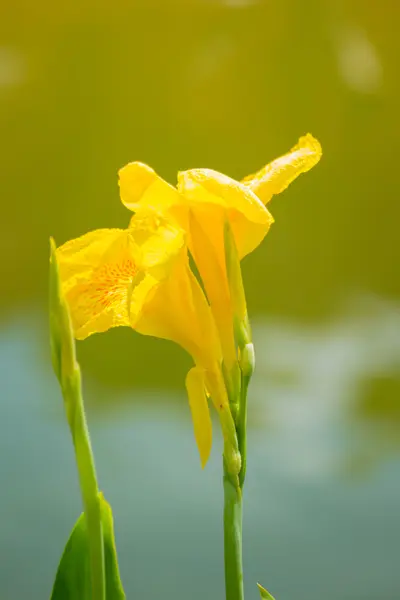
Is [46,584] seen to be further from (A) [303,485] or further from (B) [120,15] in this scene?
(B) [120,15]

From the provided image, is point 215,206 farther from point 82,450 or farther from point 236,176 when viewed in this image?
point 236,176

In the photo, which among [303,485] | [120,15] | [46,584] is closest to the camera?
[46,584]

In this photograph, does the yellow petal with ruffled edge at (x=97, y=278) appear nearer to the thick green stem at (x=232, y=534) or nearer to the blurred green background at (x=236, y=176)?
the thick green stem at (x=232, y=534)

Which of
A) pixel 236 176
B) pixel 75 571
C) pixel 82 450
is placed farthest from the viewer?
pixel 236 176

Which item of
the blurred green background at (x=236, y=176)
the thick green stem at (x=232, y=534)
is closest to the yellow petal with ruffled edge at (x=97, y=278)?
the thick green stem at (x=232, y=534)

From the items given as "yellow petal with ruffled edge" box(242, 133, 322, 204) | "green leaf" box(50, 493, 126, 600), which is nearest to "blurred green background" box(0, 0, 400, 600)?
"green leaf" box(50, 493, 126, 600)

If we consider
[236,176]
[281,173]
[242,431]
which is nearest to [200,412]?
[242,431]

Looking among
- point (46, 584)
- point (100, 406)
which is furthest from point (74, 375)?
point (100, 406)
